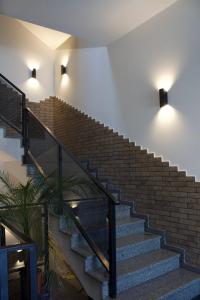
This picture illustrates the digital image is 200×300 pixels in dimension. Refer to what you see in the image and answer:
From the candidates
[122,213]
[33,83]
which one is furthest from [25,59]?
[122,213]

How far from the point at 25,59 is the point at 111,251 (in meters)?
4.82

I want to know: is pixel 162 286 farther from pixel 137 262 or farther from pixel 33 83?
pixel 33 83

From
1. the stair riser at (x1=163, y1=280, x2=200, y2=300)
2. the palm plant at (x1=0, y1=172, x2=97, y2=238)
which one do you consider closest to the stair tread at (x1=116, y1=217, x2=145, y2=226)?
the palm plant at (x1=0, y1=172, x2=97, y2=238)

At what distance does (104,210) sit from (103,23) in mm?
2555

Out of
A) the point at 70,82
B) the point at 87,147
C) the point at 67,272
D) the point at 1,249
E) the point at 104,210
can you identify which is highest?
the point at 70,82

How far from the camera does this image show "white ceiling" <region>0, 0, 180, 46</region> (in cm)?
339

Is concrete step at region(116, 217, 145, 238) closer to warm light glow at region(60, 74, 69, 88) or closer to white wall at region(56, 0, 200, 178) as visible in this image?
white wall at region(56, 0, 200, 178)

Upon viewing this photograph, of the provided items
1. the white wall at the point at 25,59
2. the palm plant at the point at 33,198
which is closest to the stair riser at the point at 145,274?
the palm plant at the point at 33,198

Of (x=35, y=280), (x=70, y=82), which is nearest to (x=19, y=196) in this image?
(x=35, y=280)

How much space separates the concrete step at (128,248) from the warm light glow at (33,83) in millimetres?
3964

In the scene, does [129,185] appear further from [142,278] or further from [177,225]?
[142,278]

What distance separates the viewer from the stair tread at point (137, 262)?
3.02 m

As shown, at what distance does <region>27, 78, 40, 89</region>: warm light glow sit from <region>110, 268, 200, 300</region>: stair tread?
4626mm

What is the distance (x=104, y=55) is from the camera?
500 centimetres
